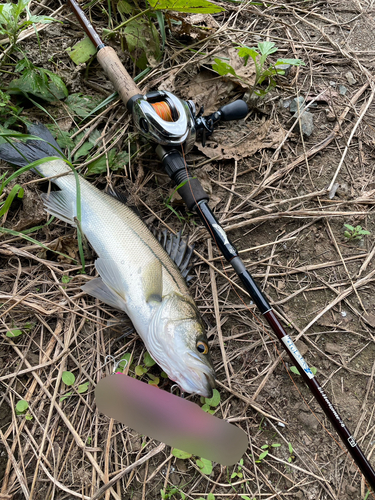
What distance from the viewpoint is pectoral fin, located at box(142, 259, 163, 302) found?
8.18 ft

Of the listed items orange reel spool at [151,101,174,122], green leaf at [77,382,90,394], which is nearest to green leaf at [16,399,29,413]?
green leaf at [77,382,90,394]

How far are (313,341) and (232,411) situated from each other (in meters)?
0.83

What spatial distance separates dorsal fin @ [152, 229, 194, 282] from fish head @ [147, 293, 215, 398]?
320 mm

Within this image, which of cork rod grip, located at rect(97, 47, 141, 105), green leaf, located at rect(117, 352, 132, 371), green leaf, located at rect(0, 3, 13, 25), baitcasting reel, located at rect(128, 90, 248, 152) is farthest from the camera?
cork rod grip, located at rect(97, 47, 141, 105)

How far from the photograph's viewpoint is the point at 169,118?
281 cm

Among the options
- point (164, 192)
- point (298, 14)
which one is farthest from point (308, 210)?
point (298, 14)

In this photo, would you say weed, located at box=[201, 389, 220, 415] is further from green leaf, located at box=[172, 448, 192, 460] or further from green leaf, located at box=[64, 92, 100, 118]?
green leaf, located at box=[64, 92, 100, 118]

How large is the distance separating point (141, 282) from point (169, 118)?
133 centimetres

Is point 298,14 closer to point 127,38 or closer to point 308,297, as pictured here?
point 127,38

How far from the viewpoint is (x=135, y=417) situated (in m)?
2.08

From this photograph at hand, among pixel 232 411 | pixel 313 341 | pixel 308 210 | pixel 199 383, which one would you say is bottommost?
pixel 313 341

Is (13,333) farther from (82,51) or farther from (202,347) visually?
(82,51)

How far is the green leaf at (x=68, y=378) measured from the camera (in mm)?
2439

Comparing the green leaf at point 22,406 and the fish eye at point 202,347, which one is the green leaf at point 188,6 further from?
the green leaf at point 22,406
